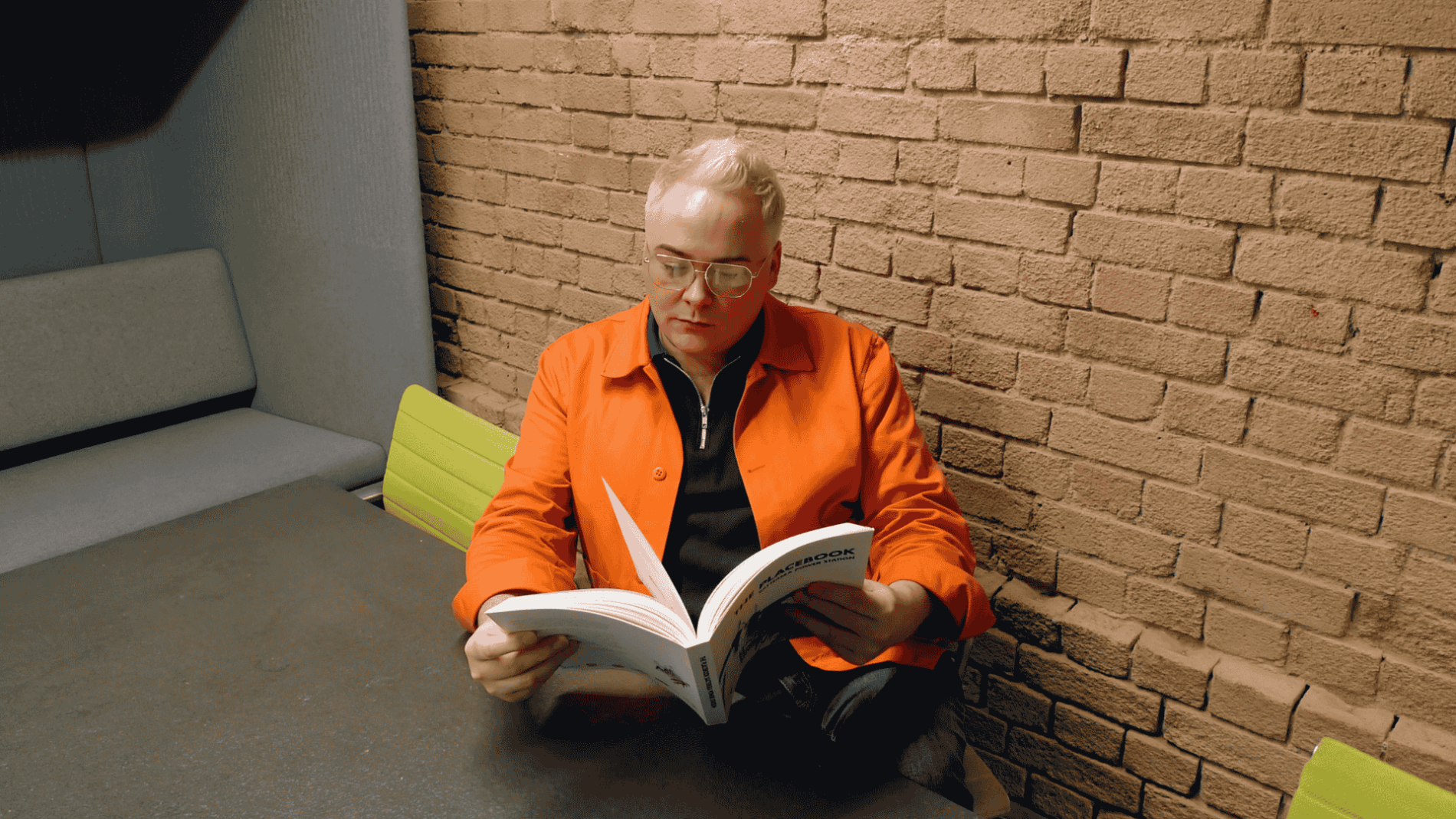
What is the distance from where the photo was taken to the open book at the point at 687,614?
3.31 ft

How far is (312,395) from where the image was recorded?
3059 millimetres

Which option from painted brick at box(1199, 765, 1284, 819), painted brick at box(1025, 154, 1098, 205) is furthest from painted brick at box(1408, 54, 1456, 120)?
painted brick at box(1199, 765, 1284, 819)

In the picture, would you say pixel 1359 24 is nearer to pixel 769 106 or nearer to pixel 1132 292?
pixel 1132 292

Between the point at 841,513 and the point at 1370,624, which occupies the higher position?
the point at 841,513

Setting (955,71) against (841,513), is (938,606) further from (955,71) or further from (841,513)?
(955,71)

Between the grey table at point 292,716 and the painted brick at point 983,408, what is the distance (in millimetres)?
994

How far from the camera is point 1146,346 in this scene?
67.5 inches

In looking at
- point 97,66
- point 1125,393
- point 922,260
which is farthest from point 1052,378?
point 97,66

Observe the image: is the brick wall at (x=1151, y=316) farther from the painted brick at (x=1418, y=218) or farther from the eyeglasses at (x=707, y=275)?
the eyeglasses at (x=707, y=275)

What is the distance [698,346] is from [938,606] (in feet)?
1.83

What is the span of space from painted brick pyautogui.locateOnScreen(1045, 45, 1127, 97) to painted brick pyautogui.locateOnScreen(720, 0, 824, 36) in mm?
506

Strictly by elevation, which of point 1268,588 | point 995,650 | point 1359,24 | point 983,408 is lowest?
point 995,650

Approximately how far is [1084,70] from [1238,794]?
1372mm

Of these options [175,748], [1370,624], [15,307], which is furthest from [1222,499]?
[15,307]
